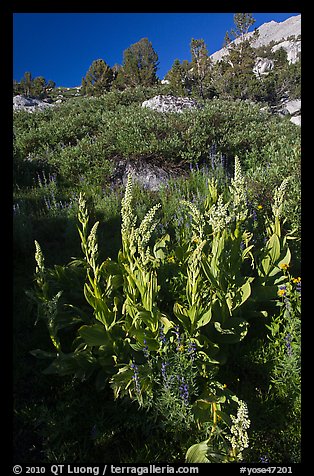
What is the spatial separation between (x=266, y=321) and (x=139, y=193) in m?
3.84

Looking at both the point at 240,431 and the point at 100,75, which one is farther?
the point at 100,75

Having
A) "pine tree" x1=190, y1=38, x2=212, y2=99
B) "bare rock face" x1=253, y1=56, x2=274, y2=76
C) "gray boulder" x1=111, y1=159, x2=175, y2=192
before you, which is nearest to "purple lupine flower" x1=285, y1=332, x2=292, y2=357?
"gray boulder" x1=111, y1=159, x2=175, y2=192

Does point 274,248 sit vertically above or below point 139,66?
below

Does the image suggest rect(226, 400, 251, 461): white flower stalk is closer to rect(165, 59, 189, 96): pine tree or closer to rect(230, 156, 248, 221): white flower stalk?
rect(230, 156, 248, 221): white flower stalk

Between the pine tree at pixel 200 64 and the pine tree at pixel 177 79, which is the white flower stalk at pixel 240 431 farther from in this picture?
the pine tree at pixel 200 64

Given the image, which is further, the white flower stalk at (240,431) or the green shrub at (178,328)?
the green shrub at (178,328)

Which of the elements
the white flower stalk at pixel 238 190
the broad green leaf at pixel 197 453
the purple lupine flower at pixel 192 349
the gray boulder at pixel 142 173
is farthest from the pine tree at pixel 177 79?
the broad green leaf at pixel 197 453

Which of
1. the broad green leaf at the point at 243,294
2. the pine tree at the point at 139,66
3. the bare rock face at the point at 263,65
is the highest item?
the bare rock face at the point at 263,65

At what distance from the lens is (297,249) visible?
14.4ft

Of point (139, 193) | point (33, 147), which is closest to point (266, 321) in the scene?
point (139, 193)

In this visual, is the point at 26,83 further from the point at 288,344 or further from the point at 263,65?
the point at 288,344

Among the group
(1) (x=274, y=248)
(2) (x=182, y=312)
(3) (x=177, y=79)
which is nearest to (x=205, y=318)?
(2) (x=182, y=312)

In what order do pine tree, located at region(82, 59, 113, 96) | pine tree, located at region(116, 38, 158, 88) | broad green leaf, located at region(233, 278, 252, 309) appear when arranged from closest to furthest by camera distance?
broad green leaf, located at region(233, 278, 252, 309), pine tree, located at region(116, 38, 158, 88), pine tree, located at region(82, 59, 113, 96)

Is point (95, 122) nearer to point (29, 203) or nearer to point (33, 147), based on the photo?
point (33, 147)
